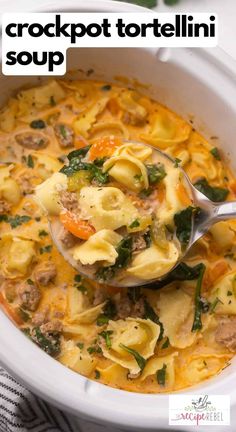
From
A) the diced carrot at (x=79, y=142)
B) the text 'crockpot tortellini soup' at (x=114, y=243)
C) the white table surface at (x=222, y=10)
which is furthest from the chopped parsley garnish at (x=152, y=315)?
the white table surface at (x=222, y=10)

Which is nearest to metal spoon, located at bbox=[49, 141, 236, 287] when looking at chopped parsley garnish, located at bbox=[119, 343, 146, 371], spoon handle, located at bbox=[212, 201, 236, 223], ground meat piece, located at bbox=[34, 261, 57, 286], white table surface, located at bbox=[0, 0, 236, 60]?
spoon handle, located at bbox=[212, 201, 236, 223]

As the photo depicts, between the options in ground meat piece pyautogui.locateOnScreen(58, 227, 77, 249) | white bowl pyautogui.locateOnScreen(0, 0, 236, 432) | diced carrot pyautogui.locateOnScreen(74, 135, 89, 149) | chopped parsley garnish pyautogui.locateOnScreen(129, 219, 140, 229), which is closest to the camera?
white bowl pyautogui.locateOnScreen(0, 0, 236, 432)

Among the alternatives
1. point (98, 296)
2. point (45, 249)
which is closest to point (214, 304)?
point (98, 296)

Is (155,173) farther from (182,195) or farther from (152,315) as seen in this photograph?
(152,315)

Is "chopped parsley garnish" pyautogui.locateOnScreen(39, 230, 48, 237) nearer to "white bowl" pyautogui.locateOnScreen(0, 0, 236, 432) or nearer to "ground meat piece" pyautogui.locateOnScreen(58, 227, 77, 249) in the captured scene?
"ground meat piece" pyautogui.locateOnScreen(58, 227, 77, 249)

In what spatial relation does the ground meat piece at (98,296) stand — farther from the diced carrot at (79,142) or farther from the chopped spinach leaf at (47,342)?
the diced carrot at (79,142)

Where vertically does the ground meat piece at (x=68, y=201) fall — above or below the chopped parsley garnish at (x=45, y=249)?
above

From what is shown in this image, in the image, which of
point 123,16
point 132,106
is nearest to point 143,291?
point 132,106

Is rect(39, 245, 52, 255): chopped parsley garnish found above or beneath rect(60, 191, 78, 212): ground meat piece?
beneath
